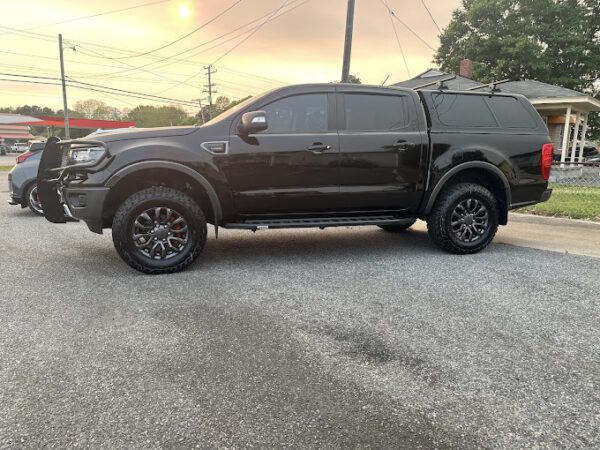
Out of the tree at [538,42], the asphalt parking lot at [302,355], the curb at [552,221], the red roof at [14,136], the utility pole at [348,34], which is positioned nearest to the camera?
the asphalt parking lot at [302,355]

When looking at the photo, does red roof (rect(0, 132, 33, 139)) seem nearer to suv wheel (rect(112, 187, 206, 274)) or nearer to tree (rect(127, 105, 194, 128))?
tree (rect(127, 105, 194, 128))

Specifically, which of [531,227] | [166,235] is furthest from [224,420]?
[531,227]

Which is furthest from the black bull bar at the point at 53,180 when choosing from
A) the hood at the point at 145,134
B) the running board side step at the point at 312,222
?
the running board side step at the point at 312,222

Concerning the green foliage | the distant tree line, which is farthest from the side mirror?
the distant tree line

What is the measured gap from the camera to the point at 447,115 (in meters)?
5.36

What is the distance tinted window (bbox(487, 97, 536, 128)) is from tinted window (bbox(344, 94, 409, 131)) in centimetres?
126

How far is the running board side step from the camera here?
4.87m

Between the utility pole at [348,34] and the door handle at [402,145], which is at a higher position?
the utility pole at [348,34]

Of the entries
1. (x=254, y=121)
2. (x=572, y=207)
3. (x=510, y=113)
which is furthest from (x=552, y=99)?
(x=254, y=121)

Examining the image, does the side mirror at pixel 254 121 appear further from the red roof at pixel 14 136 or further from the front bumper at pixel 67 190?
the red roof at pixel 14 136

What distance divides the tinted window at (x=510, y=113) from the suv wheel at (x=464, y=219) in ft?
2.97

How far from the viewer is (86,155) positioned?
14.9 feet

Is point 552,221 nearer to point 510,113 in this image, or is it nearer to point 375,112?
point 510,113

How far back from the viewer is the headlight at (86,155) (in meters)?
4.49
